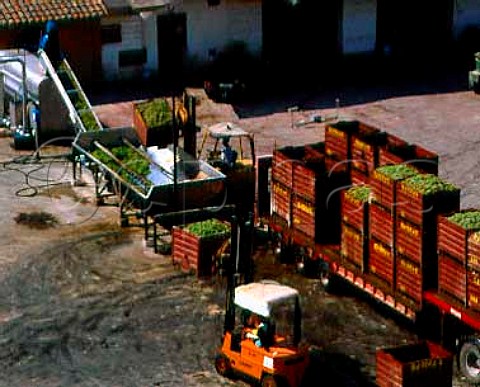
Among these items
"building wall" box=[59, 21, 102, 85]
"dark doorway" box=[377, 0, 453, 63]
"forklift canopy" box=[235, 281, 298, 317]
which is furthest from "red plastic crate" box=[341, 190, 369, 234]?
"dark doorway" box=[377, 0, 453, 63]

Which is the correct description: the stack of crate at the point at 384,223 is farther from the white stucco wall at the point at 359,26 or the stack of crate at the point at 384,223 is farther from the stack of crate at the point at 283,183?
the white stucco wall at the point at 359,26

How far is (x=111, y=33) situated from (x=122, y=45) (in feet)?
2.20

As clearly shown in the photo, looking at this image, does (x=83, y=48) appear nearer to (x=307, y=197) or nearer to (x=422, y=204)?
(x=307, y=197)

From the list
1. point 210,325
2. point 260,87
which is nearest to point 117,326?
point 210,325

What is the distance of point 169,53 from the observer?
55875 mm

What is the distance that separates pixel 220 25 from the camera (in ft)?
184

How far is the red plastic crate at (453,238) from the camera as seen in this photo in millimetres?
30281

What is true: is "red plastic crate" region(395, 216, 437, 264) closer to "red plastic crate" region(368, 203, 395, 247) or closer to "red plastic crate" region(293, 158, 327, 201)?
"red plastic crate" region(368, 203, 395, 247)

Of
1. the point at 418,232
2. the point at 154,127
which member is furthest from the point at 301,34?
the point at 418,232

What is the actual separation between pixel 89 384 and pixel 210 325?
13.3 ft

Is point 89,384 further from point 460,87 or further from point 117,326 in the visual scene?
point 460,87

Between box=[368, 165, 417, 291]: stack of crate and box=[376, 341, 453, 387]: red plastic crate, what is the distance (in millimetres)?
3294

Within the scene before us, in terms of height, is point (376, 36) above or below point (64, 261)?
above

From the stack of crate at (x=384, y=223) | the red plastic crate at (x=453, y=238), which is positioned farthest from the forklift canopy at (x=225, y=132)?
the red plastic crate at (x=453, y=238)
